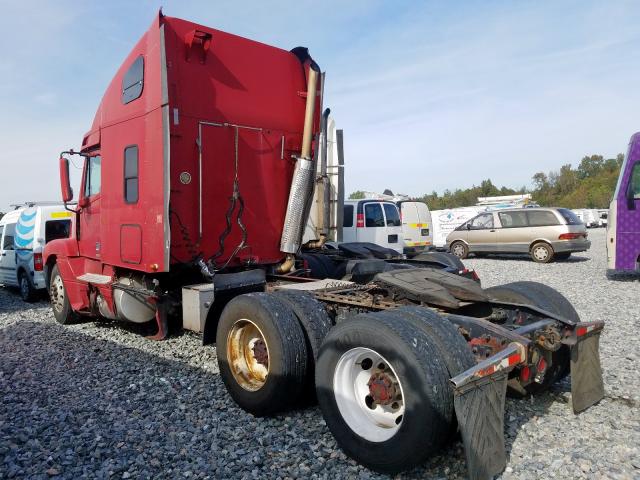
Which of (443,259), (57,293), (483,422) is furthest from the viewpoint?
(57,293)

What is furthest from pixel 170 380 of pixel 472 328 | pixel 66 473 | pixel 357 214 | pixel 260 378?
pixel 357 214

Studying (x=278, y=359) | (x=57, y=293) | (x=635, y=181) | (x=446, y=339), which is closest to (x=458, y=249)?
(x=635, y=181)

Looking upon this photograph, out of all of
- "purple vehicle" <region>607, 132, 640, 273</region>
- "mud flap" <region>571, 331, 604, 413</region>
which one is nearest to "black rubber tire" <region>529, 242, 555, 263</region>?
"purple vehicle" <region>607, 132, 640, 273</region>

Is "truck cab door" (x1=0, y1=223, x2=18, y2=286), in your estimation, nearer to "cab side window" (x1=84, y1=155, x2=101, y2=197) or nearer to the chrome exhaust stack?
"cab side window" (x1=84, y1=155, x2=101, y2=197)

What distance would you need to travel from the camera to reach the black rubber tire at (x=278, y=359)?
3.98 meters

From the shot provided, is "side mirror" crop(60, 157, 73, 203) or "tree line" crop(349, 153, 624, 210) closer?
"side mirror" crop(60, 157, 73, 203)

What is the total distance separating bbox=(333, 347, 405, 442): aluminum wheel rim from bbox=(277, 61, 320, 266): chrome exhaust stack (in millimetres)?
3191

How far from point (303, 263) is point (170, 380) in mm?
2440

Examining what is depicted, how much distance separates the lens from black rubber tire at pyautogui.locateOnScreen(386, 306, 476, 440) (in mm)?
3023

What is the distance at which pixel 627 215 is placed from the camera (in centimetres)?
1109

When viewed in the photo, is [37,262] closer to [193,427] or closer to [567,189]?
[193,427]

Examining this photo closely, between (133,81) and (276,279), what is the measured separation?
2.92 m

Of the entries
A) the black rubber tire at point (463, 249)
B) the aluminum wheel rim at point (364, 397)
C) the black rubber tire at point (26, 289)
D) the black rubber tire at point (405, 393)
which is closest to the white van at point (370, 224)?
the black rubber tire at point (463, 249)

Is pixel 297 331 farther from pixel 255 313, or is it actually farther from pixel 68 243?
pixel 68 243
